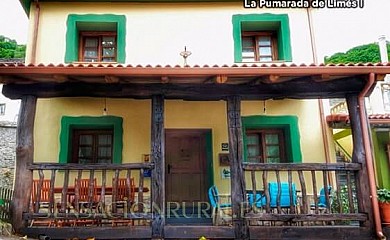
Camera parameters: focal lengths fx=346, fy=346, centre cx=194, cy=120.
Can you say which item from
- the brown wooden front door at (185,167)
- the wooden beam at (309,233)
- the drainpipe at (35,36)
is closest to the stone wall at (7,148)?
the drainpipe at (35,36)

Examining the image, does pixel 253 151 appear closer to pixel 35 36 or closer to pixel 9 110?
pixel 35 36

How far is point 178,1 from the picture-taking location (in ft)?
28.8

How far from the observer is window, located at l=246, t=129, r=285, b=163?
7.97 meters

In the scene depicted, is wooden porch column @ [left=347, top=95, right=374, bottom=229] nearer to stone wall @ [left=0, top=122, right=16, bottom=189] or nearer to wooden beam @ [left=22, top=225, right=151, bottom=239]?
wooden beam @ [left=22, top=225, right=151, bottom=239]

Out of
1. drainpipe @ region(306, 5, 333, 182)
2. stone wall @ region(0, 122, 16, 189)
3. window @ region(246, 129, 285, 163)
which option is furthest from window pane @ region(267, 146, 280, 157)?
stone wall @ region(0, 122, 16, 189)

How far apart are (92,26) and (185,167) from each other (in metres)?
4.19

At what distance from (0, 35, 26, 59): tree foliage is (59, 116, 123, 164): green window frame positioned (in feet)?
72.6

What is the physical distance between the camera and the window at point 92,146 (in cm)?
782

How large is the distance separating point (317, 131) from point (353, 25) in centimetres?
3029

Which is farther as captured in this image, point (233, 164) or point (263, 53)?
point (263, 53)

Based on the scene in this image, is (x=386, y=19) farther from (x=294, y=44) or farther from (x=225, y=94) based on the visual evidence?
(x=225, y=94)

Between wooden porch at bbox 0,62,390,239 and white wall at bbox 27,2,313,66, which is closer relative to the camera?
wooden porch at bbox 0,62,390,239

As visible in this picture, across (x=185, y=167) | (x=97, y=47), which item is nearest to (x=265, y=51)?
(x=185, y=167)

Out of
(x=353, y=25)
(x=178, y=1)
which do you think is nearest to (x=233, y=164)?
(x=178, y=1)
